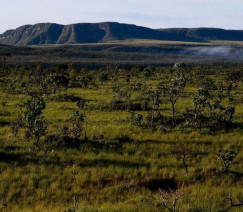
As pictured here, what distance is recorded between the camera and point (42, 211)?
28.1 ft

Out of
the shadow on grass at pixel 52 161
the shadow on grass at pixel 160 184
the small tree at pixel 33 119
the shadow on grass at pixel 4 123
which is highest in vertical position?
the small tree at pixel 33 119

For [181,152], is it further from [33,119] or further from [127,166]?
[33,119]

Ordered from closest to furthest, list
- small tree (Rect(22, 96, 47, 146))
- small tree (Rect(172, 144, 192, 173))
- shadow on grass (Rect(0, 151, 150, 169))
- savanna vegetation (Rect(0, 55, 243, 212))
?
savanna vegetation (Rect(0, 55, 243, 212)) → shadow on grass (Rect(0, 151, 150, 169)) → small tree (Rect(172, 144, 192, 173)) → small tree (Rect(22, 96, 47, 146))

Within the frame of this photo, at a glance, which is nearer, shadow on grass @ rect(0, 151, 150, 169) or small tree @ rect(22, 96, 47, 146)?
shadow on grass @ rect(0, 151, 150, 169)

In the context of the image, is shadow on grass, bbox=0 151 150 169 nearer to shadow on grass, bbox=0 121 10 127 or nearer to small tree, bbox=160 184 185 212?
small tree, bbox=160 184 185 212

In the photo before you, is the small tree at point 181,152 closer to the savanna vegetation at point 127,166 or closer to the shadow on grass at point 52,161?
the savanna vegetation at point 127,166

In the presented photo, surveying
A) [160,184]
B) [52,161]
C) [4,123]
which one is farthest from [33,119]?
[160,184]

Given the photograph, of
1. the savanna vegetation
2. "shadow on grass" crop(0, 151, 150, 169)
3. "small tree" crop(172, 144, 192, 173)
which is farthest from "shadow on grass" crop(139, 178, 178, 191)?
"small tree" crop(172, 144, 192, 173)

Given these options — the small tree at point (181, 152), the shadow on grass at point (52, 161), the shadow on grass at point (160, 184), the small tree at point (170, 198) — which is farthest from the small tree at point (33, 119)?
the small tree at point (170, 198)

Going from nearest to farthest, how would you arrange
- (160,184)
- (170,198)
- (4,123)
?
(170,198)
(160,184)
(4,123)

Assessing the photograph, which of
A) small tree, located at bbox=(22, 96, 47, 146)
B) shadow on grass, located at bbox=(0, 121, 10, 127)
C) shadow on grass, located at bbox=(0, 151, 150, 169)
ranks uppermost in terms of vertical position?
small tree, located at bbox=(22, 96, 47, 146)

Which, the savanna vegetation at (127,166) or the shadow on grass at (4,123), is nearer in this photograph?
the savanna vegetation at (127,166)

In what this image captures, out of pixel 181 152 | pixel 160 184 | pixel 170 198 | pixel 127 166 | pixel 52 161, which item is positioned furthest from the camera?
pixel 181 152

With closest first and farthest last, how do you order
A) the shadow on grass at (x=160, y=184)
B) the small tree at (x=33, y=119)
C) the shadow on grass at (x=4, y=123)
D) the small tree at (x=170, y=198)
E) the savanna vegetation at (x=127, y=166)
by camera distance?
1. the small tree at (x=170, y=198)
2. the savanna vegetation at (x=127, y=166)
3. the shadow on grass at (x=160, y=184)
4. the small tree at (x=33, y=119)
5. the shadow on grass at (x=4, y=123)
